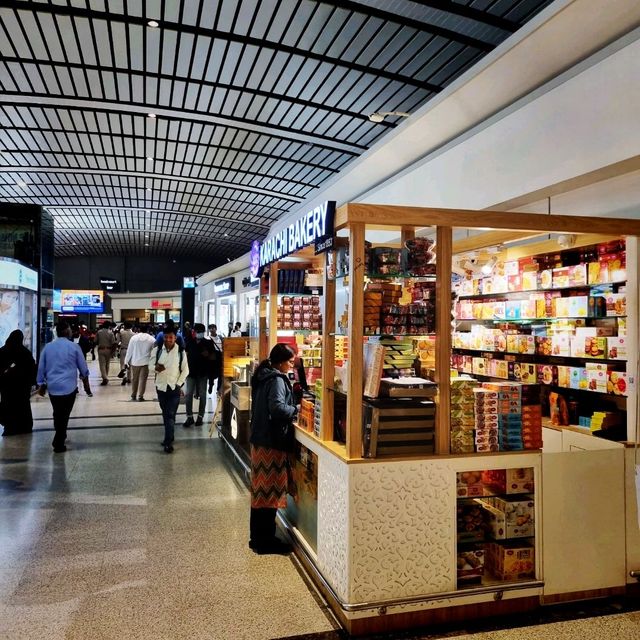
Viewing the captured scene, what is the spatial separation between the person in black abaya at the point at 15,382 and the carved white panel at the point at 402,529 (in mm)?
6106

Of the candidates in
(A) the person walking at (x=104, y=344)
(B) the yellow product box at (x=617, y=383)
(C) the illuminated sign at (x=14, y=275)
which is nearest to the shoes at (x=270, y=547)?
(B) the yellow product box at (x=617, y=383)

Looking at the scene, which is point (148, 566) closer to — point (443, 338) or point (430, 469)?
point (430, 469)

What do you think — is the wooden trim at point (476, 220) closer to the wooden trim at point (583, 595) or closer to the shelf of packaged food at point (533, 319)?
the shelf of packaged food at point (533, 319)

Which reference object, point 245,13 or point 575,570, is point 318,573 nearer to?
point 575,570

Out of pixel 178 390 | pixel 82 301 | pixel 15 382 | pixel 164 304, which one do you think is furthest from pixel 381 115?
pixel 164 304

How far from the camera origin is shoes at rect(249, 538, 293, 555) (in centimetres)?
402

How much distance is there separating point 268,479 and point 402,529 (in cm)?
129

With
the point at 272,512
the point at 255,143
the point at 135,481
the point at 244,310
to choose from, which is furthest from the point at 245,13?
the point at 244,310

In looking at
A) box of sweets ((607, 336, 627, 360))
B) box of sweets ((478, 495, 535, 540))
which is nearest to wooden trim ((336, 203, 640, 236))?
box of sweets ((607, 336, 627, 360))

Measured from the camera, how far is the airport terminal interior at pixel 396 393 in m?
Answer: 3.13

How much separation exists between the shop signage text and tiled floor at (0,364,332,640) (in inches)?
575

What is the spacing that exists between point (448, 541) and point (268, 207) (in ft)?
59.8

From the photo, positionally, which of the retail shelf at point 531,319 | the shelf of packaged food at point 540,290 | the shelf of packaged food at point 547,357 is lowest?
the shelf of packaged food at point 547,357

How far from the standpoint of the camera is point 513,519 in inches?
130
